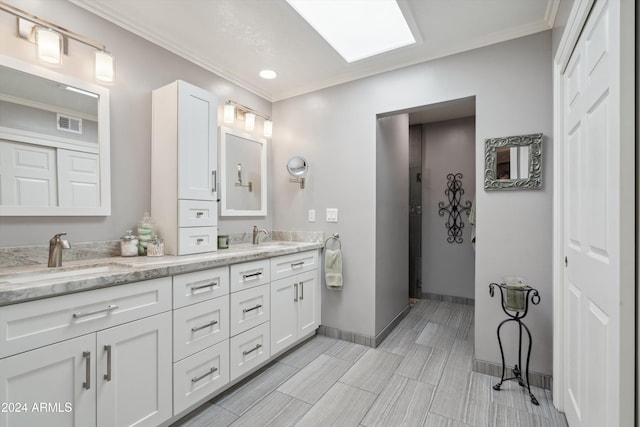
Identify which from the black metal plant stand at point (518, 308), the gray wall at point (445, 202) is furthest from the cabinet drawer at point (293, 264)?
the gray wall at point (445, 202)

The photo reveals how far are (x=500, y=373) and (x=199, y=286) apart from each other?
2.17m

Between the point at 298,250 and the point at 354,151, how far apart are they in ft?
3.44

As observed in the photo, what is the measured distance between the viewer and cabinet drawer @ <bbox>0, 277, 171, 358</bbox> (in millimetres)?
1074

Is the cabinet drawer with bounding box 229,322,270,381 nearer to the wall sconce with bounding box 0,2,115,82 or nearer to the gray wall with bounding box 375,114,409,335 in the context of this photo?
the gray wall with bounding box 375,114,409,335

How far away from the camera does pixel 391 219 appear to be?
3.03 m

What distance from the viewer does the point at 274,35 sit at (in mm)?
2131

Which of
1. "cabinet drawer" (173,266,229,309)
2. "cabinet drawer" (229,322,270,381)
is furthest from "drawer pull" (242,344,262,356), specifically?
"cabinet drawer" (173,266,229,309)

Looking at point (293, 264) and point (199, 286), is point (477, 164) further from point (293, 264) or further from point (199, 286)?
point (199, 286)

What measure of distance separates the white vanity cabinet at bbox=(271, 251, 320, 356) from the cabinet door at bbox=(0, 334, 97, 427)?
47.2 inches

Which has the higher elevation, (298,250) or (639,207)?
(639,207)

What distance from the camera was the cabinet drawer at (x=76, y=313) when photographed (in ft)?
3.52

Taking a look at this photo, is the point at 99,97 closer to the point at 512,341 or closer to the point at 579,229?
the point at 579,229

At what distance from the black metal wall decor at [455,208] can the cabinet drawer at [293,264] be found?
2.12 meters

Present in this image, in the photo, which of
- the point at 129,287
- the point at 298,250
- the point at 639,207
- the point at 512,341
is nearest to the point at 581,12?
the point at 639,207
